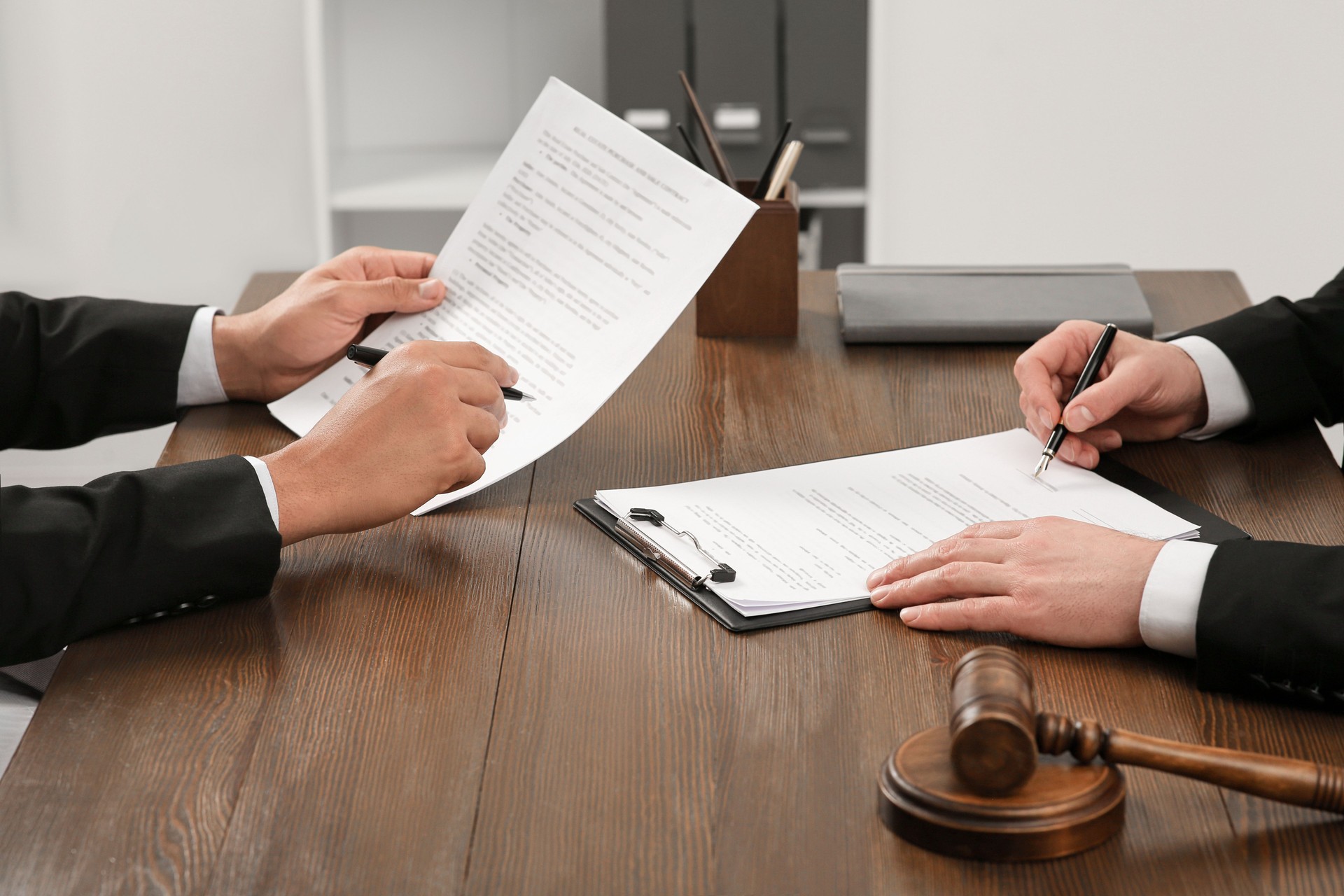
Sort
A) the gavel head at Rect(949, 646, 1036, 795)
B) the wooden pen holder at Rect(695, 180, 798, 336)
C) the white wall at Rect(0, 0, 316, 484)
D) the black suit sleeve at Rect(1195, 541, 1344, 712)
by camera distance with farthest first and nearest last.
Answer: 1. the white wall at Rect(0, 0, 316, 484)
2. the wooden pen holder at Rect(695, 180, 798, 336)
3. the black suit sleeve at Rect(1195, 541, 1344, 712)
4. the gavel head at Rect(949, 646, 1036, 795)

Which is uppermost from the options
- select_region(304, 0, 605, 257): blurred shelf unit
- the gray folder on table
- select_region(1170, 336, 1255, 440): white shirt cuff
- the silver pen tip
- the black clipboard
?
select_region(304, 0, 605, 257): blurred shelf unit

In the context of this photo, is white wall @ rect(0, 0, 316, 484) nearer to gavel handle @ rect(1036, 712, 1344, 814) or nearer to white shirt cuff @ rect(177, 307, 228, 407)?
white shirt cuff @ rect(177, 307, 228, 407)

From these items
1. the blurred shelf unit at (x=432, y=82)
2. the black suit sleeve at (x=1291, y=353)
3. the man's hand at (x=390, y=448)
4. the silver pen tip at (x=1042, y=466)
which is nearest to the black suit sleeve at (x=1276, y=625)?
the silver pen tip at (x=1042, y=466)

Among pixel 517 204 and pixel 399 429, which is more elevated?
pixel 517 204

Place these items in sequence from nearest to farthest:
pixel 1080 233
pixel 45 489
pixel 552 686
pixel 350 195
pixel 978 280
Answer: pixel 552 686 < pixel 45 489 < pixel 978 280 < pixel 350 195 < pixel 1080 233

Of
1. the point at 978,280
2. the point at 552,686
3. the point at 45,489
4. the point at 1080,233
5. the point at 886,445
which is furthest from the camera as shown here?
the point at 1080,233

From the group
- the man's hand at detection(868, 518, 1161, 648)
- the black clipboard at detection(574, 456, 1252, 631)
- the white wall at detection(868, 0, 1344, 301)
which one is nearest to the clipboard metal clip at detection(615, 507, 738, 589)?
the black clipboard at detection(574, 456, 1252, 631)

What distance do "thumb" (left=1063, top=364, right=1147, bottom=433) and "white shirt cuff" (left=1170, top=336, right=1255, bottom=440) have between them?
0.22ft

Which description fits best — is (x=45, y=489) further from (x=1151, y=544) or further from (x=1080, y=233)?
(x=1080, y=233)

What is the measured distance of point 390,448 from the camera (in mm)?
918

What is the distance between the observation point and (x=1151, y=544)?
812 mm

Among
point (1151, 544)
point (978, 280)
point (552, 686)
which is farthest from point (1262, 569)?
point (978, 280)

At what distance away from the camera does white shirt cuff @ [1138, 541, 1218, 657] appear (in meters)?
0.75

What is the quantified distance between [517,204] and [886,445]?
42 cm
